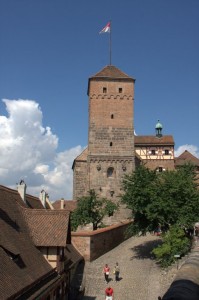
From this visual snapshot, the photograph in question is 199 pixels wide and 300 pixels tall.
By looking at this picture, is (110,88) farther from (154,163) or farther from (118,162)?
(154,163)

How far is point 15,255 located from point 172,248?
14.7 meters

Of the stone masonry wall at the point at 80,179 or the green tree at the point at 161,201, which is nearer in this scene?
the green tree at the point at 161,201

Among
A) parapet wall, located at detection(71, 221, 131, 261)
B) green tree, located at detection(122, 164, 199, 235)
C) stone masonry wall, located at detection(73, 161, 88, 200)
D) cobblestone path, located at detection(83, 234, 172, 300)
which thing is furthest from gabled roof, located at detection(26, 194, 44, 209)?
stone masonry wall, located at detection(73, 161, 88, 200)

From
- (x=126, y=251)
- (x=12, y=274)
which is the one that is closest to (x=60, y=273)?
(x=12, y=274)

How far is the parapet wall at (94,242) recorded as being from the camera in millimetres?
31562

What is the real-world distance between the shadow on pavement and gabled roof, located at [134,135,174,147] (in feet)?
90.3

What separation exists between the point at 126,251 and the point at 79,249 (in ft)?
16.2

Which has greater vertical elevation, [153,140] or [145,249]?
[153,140]

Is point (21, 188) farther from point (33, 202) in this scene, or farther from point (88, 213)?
point (88, 213)

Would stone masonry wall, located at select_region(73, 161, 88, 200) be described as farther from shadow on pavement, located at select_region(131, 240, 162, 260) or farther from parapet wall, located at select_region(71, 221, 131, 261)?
shadow on pavement, located at select_region(131, 240, 162, 260)

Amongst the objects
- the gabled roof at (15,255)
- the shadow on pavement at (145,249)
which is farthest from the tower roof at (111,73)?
the gabled roof at (15,255)

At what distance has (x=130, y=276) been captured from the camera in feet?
88.3

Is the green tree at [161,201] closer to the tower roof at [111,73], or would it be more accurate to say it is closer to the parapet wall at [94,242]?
the parapet wall at [94,242]

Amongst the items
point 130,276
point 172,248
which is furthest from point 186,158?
point 130,276
